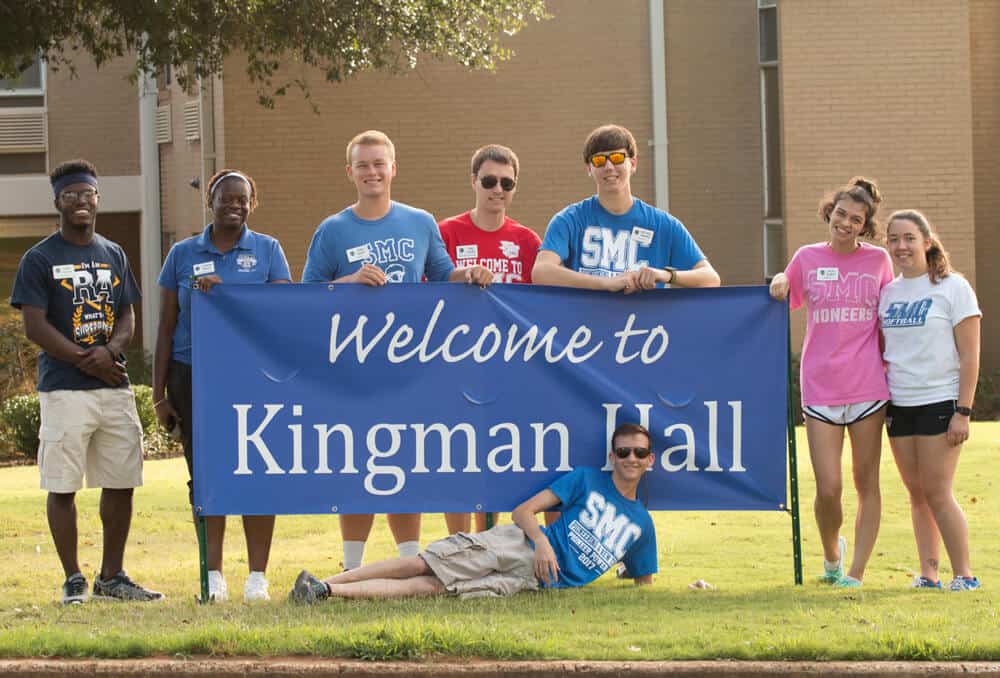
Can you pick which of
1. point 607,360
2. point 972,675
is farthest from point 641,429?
point 972,675

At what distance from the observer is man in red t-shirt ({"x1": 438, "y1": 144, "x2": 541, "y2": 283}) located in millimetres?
7688

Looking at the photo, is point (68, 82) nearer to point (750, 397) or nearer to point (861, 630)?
point (750, 397)

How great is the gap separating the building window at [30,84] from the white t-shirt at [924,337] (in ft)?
63.2

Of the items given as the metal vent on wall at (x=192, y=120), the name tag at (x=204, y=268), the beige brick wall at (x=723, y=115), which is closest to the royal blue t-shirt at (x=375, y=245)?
the name tag at (x=204, y=268)

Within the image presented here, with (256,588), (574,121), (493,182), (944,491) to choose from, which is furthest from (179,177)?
(944,491)

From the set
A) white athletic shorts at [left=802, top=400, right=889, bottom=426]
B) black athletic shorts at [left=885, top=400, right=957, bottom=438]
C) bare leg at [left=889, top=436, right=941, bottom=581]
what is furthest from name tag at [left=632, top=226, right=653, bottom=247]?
bare leg at [left=889, top=436, right=941, bottom=581]

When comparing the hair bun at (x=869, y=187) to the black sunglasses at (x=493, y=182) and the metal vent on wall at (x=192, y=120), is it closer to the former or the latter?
the black sunglasses at (x=493, y=182)

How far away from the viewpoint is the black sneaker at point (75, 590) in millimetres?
7074

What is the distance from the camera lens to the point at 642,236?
7.29 m

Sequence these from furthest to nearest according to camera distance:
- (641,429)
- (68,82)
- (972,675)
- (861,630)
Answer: (68,82) → (641,429) → (861,630) → (972,675)

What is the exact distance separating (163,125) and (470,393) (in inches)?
679

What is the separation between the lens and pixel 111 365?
720cm

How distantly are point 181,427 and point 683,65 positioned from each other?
1417cm

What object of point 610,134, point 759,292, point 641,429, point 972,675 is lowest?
point 972,675
